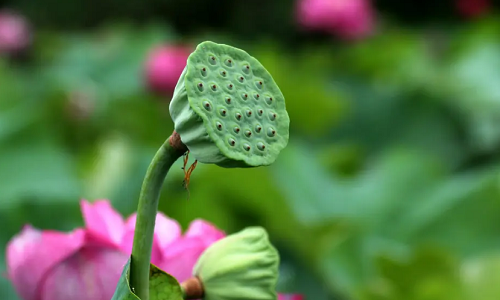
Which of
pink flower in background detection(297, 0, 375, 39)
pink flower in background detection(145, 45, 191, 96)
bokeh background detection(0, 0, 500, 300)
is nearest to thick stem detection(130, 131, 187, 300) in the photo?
bokeh background detection(0, 0, 500, 300)

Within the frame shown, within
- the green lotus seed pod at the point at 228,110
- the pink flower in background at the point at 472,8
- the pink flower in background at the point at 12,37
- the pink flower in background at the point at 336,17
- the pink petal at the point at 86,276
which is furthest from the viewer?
the pink flower in background at the point at 472,8

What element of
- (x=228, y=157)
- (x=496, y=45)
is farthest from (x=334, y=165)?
(x=228, y=157)

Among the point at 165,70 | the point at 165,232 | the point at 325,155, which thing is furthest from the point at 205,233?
the point at 165,70

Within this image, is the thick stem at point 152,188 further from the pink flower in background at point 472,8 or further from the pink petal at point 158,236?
the pink flower in background at point 472,8

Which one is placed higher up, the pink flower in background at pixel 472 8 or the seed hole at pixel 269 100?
the pink flower in background at pixel 472 8

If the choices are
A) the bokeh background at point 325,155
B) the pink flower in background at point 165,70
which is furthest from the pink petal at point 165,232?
the pink flower in background at point 165,70

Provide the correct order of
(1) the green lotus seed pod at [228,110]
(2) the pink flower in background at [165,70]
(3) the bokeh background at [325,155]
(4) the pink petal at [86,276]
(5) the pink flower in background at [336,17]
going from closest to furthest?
(1) the green lotus seed pod at [228,110]
(4) the pink petal at [86,276]
(3) the bokeh background at [325,155]
(2) the pink flower in background at [165,70]
(5) the pink flower in background at [336,17]

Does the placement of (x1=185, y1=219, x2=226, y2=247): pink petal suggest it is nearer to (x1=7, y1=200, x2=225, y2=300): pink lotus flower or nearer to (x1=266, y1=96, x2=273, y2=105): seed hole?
(x1=7, y1=200, x2=225, y2=300): pink lotus flower
